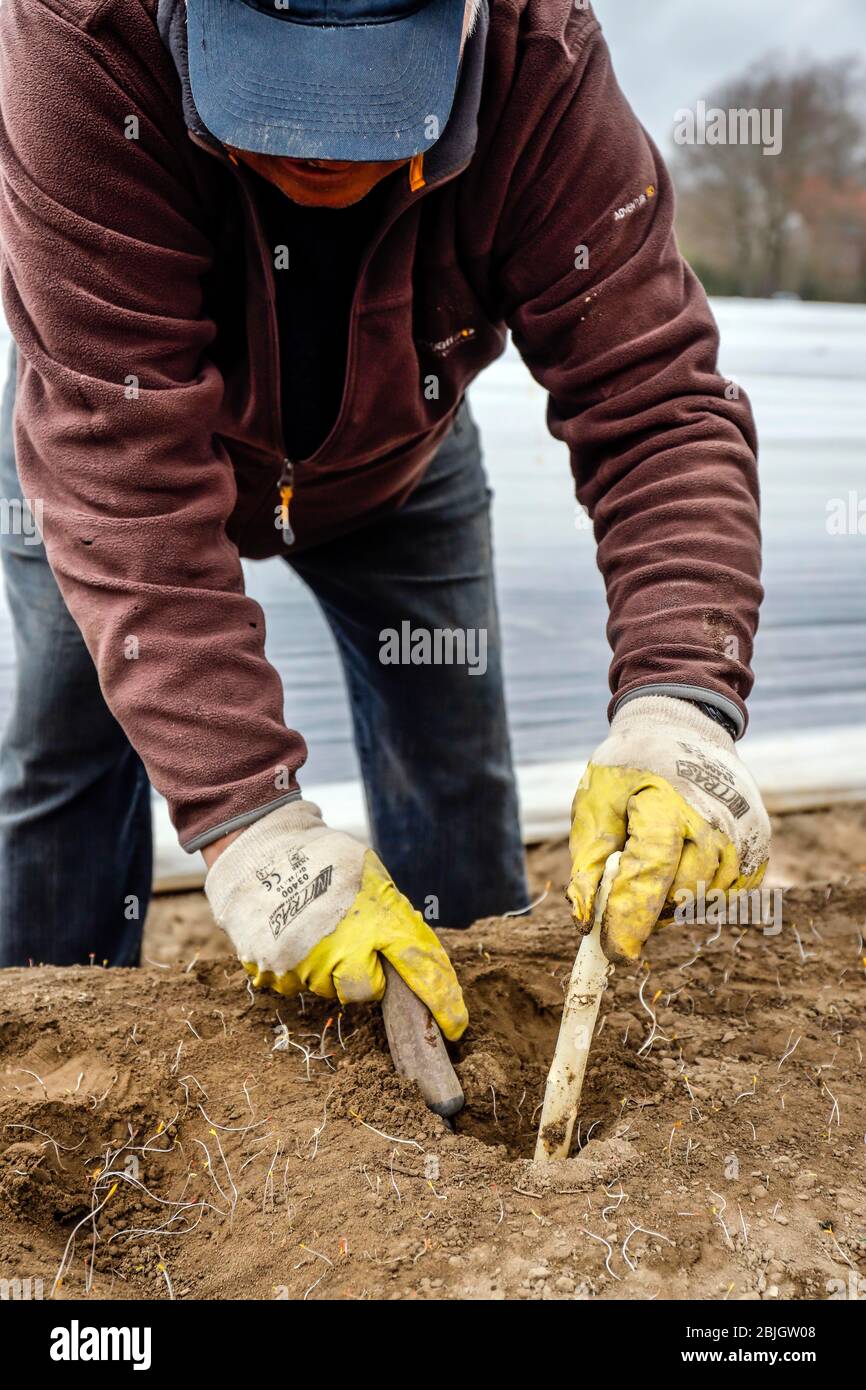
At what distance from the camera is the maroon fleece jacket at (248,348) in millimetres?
1326

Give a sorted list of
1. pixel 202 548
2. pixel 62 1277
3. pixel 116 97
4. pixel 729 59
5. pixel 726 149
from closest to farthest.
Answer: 1. pixel 62 1277
2. pixel 116 97
3. pixel 202 548
4. pixel 729 59
5. pixel 726 149

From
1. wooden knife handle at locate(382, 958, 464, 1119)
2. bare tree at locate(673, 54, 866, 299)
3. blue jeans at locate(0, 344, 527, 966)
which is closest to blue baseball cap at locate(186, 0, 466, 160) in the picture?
blue jeans at locate(0, 344, 527, 966)

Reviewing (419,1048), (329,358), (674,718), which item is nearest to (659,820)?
(674,718)

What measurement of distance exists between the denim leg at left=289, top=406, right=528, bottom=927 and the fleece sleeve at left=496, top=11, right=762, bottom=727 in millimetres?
519

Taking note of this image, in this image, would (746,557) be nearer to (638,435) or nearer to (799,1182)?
(638,435)

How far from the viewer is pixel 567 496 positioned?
135 inches

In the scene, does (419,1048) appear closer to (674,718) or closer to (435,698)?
(674,718)

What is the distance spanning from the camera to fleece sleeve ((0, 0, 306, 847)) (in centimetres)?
130

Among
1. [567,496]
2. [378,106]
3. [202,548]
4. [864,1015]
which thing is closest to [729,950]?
[864,1015]

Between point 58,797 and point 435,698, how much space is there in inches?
28.1

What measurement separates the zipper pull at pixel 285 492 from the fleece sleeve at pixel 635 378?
1.32ft

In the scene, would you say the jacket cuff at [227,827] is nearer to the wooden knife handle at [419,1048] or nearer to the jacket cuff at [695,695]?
the wooden knife handle at [419,1048]

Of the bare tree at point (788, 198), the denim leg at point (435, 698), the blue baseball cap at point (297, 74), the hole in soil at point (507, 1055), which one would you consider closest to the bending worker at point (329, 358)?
the blue baseball cap at point (297, 74)

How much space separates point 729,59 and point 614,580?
3131mm
